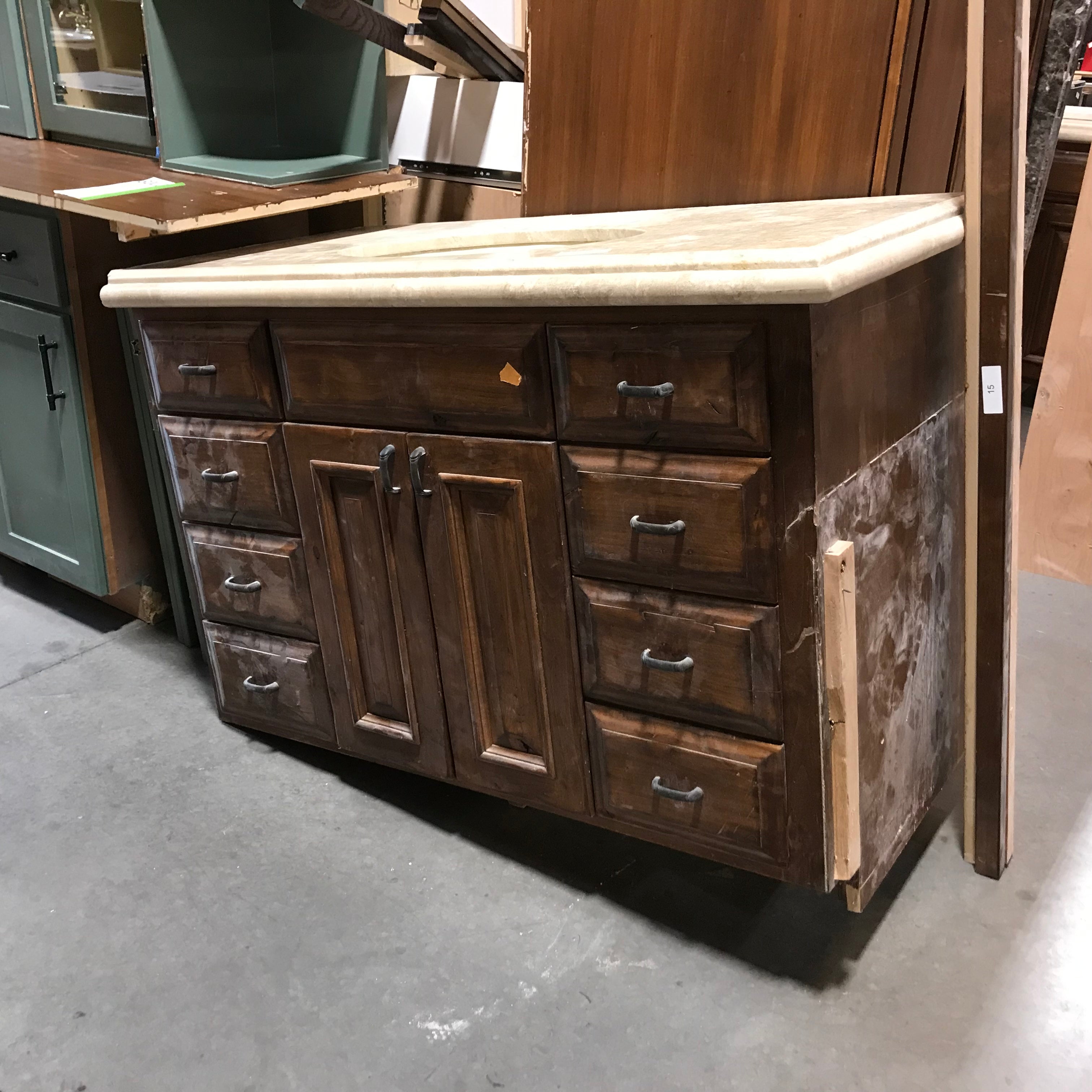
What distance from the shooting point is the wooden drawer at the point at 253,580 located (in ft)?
6.02

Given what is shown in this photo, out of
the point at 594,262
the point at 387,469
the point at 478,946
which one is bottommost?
the point at 478,946

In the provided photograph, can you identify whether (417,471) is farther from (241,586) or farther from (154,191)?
(154,191)

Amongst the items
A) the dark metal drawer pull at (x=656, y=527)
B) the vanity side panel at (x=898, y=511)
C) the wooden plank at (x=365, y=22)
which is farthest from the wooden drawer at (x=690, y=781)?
the wooden plank at (x=365, y=22)

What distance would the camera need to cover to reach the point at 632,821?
5.10 ft

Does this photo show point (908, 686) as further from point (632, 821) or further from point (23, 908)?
point (23, 908)

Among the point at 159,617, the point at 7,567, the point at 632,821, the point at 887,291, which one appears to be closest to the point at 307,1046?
the point at 632,821

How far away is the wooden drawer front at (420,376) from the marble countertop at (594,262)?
5cm

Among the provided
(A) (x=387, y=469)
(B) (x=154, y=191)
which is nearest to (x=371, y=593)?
(A) (x=387, y=469)

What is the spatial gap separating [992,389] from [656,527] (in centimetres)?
50

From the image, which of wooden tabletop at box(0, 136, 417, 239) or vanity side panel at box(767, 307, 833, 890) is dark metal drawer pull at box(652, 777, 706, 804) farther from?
wooden tabletop at box(0, 136, 417, 239)

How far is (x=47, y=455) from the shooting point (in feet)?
7.95

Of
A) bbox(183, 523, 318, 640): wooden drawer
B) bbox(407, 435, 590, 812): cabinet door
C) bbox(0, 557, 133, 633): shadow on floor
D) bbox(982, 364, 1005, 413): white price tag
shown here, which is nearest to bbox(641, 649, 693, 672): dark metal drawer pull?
bbox(407, 435, 590, 812): cabinet door

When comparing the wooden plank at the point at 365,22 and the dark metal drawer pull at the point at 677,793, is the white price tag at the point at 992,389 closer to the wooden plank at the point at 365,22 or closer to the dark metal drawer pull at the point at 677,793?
the dark metal drawer pull at the point at 677,793

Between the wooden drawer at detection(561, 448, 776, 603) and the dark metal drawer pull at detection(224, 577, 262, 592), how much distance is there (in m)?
0.70
